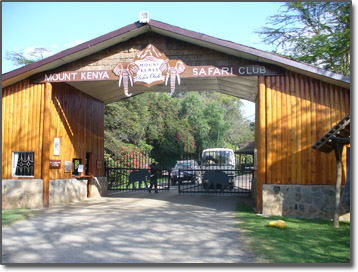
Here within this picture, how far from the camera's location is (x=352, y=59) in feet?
22.7

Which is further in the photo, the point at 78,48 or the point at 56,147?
the point at 56,147

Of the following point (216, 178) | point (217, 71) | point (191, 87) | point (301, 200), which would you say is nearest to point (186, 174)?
point (216, 178)

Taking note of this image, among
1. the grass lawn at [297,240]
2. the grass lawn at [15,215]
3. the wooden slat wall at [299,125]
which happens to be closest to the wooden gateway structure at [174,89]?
the wooden slat wall at [299,125]

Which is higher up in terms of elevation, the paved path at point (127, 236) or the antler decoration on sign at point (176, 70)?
the antler decoration on sign at point (176, 70)

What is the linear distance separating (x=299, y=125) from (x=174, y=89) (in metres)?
4.43

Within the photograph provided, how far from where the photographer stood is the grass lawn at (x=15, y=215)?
10.0 meters

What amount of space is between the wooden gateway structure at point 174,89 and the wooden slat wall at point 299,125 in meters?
0.03

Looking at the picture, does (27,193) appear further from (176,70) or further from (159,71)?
(176,70)

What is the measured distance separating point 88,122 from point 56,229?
7.63 metres

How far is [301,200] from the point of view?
36.5 ft

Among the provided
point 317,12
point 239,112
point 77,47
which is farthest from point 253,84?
point 239,112

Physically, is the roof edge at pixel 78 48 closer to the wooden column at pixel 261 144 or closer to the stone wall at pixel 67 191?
the stone wall at pixel 67 191

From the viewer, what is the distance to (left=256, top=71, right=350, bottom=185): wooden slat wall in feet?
36.7

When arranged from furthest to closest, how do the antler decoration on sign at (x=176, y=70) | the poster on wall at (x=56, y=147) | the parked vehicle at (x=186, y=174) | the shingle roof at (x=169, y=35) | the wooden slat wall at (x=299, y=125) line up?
the parked vehicle at (x=186, y=174), the poster on wall at (x=56, y=147), the antler decoration on sign at (x=176, y=70), the wooden slat wall at (x=299, y=125), the shingle roof at (x=169, y=35)
